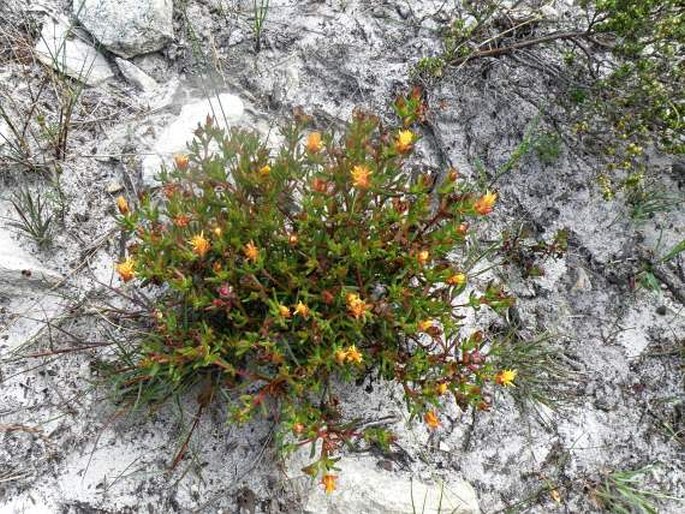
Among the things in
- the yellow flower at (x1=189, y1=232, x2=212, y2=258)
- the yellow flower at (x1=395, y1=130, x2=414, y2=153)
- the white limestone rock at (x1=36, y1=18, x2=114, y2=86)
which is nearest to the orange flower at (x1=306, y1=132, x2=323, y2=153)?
the yellow flower at (x1=395, y1=130, x2=414, y2=153)

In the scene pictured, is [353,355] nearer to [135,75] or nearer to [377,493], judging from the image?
[377,493]

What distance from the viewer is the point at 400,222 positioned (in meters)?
2.72

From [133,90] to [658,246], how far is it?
3179 mm

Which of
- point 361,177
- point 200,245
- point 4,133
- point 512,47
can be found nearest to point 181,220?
point 200,245

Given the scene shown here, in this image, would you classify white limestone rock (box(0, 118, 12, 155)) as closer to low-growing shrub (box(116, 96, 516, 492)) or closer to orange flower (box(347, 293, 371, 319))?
low-growing shrub (box(116, 96, 516, 492))

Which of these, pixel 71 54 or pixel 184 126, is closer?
pixel 184 126

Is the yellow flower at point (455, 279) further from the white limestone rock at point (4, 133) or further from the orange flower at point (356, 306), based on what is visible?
the white limestone rock at point (4, 133)

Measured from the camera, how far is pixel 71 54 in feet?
11.9

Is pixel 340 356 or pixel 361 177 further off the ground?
pixel 361 177

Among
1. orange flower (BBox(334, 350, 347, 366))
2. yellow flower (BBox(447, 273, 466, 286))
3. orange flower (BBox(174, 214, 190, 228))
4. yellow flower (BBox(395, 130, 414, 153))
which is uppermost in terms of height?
yellow flower (BBox(395, 130, 414, 153))

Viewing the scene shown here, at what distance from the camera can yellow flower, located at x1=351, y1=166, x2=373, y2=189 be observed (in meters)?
2.54

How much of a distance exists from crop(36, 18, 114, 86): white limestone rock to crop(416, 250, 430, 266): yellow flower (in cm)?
221

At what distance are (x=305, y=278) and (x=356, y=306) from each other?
1.01 feet

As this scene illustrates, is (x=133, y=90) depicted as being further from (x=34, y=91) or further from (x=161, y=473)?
(x=161, y=473)
